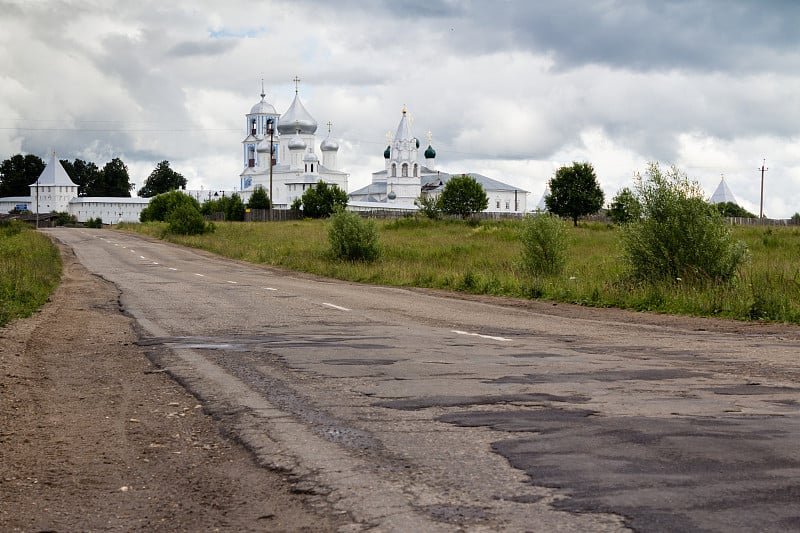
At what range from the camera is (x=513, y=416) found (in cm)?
779

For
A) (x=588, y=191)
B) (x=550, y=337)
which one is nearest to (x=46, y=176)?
(x=588, y=191)

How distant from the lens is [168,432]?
7.80m

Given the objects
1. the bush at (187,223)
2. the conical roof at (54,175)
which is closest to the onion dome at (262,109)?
the conical roof at (54,175)

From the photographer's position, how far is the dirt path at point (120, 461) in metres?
5.51

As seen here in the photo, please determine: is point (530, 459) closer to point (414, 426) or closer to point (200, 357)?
point (414, 426)

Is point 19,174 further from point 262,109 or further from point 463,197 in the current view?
point 463,197

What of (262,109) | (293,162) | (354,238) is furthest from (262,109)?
(354,238)

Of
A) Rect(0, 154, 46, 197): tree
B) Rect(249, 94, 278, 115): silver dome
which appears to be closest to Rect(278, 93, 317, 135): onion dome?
Rect(249, 94, 278, 115): silver dome

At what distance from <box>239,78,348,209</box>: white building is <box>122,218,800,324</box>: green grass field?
10324 centimetres

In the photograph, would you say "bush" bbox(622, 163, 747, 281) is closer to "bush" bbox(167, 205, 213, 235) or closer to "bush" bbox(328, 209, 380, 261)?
"bush" bbox(328, 209, 380, 261)

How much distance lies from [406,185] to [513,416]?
161 meters

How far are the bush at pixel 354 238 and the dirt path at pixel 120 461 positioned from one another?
2696cm

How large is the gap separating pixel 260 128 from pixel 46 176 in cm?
4063

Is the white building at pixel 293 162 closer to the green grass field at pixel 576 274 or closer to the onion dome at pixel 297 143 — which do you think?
the onion dome at pixel 297 143
